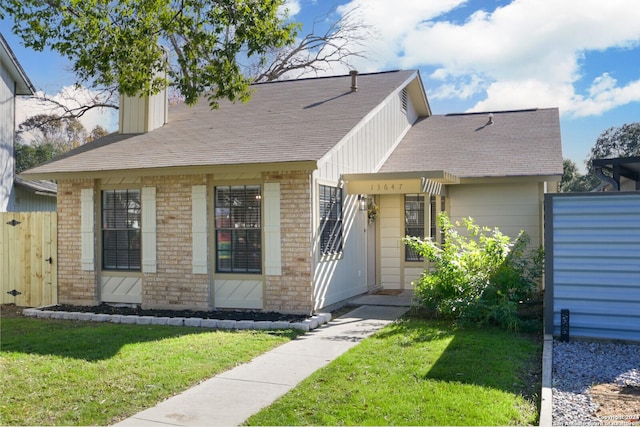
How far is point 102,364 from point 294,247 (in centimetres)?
390

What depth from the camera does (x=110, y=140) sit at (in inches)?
536

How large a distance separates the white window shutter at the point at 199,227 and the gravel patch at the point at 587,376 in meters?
6.00

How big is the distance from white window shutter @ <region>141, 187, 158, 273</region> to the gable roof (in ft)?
2.19

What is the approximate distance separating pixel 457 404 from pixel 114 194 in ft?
27.6

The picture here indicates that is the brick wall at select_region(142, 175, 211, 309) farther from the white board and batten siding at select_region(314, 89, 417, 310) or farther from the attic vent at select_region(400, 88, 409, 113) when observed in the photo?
the attic vent at select_region(400, 88, 409, 113)

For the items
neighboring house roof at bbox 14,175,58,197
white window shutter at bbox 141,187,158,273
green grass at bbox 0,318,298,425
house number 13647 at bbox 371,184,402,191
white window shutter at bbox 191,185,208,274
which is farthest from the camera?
neighboring house roof at bbox 14,175,58,197

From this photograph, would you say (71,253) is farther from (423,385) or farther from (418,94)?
(418,94)

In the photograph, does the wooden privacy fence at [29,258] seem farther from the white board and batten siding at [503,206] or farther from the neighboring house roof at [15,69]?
the white board and batten siding at [503,206]

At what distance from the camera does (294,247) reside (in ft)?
33.2

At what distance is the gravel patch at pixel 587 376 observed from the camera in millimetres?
5078

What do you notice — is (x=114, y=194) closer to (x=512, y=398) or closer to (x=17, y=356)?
(x=17, y=356)

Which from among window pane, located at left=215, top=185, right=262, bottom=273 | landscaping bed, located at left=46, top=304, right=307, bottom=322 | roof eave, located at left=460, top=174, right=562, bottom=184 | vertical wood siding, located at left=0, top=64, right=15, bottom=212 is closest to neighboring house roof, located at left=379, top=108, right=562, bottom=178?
roof eave, located at left=460, top=174, right=562, bottom=184

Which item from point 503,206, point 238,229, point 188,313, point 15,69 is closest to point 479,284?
point 503,206

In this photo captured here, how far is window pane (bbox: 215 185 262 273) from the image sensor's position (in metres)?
10.5
